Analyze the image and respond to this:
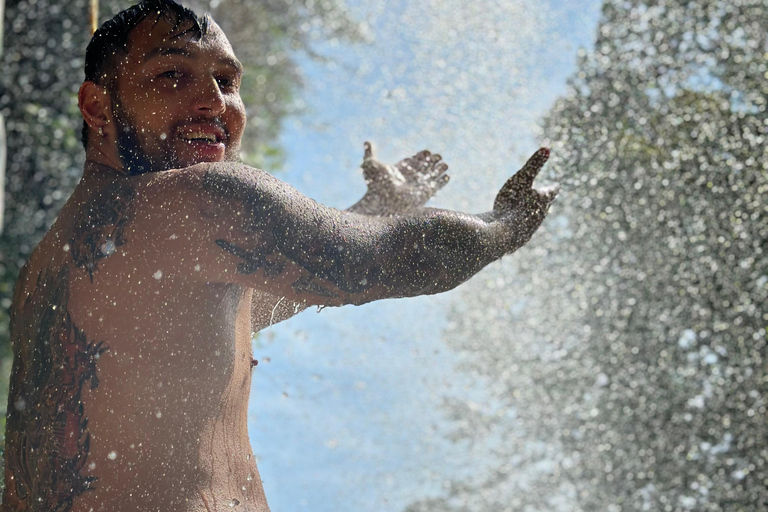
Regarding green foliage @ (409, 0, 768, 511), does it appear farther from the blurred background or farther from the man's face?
the man's face

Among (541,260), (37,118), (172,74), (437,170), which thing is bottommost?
(172,74)

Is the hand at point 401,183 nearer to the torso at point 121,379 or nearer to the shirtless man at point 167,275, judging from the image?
the shirtless man at point 167,275

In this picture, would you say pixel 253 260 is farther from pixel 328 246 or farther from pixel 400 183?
pixel 400 183

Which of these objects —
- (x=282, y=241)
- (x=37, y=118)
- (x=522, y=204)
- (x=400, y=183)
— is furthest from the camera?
(x=37, y=118)

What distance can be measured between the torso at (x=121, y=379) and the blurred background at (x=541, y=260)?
5.33 feet

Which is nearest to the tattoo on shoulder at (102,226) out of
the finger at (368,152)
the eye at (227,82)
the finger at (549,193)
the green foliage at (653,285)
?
the eye at (227,82)

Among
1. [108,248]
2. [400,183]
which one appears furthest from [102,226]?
[400,183]

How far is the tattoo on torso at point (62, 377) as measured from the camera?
4.34 ft

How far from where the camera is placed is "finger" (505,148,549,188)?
160 centimetres

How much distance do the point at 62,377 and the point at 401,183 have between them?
3.47 feet

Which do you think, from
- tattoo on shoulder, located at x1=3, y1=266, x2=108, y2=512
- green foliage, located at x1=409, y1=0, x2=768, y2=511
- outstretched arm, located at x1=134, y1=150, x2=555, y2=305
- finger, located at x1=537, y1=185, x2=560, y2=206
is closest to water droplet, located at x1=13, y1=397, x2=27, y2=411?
tattoo on shoulder, located at x1=3, y1=266, x2=108, y2=512

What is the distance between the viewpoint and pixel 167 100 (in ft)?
4.55

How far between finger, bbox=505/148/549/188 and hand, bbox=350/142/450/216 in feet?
1.78

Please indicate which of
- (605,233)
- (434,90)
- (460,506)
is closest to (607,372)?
(605,233)
